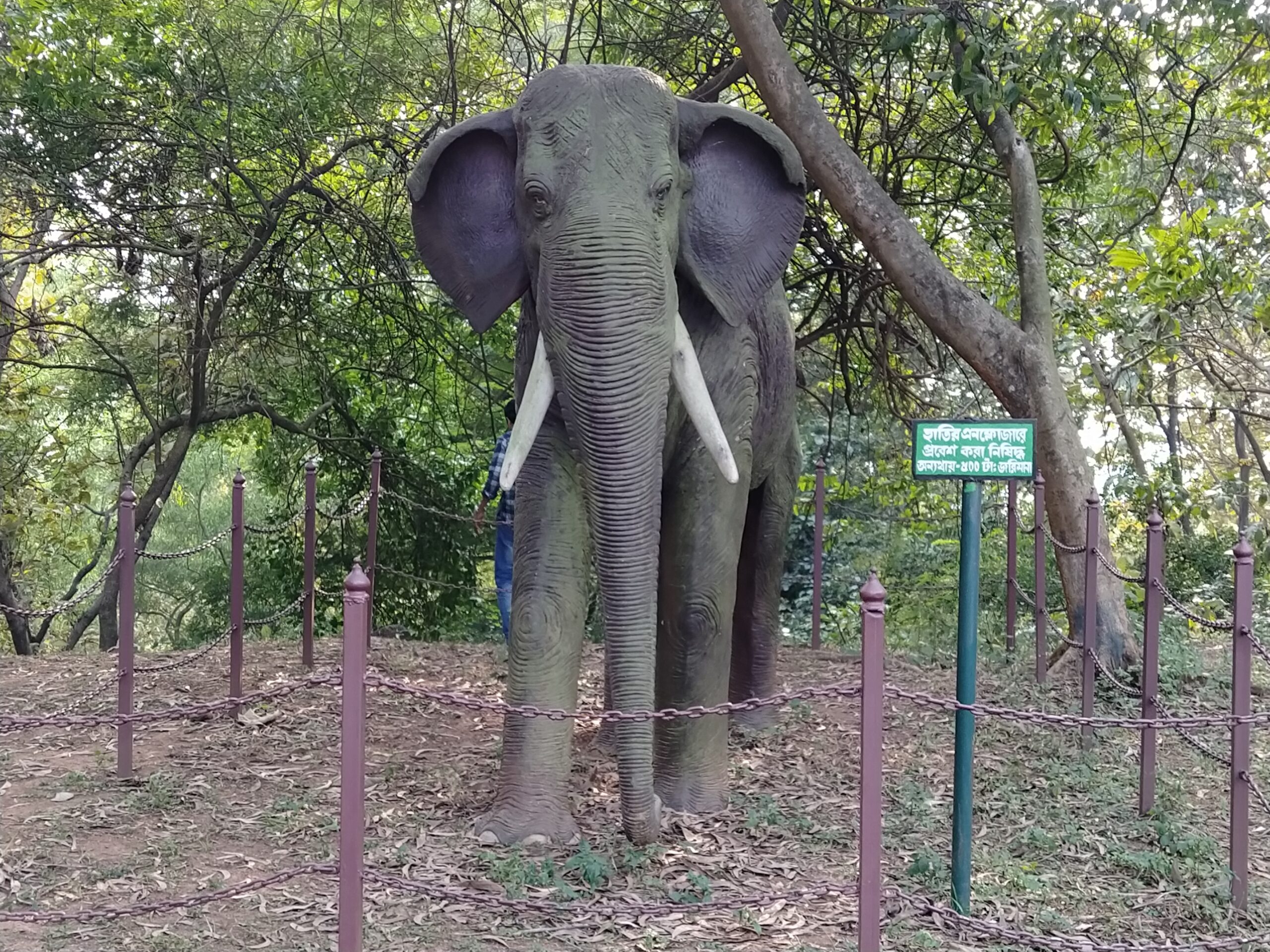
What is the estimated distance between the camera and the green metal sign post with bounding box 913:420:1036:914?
4.00 metres

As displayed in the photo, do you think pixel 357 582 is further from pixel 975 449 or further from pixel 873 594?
pixel 975 449

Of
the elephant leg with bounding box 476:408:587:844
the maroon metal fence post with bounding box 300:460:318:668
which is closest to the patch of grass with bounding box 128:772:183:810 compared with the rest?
the elephant leg with bounding box 476:408:587:844

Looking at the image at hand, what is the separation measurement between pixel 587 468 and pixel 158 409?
21.5ft

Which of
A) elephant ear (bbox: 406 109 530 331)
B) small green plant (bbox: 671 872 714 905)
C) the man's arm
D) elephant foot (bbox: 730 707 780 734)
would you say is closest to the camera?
small green plant (bbox: 671 872 714 905)

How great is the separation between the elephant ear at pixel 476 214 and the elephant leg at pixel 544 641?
1.99 feet

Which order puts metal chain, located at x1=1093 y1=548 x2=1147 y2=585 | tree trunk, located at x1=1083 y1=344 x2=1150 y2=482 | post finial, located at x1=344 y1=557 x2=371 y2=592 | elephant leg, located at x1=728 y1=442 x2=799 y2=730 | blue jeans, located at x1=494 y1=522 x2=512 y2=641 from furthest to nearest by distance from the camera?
tree trunk, located at x1=1083 y1=344 x2=1150 y2=482 < blue jeans, located at x1=494 y1=522 x2=512 y2=641 < elephant leg, located at x1=728 y1=442 x2=799 y2=730 < metal chain, located at x1=1093 y1=548 x2=1147 y2=585 < post finial, located at x1=344 y1=557 x2=371 y2=592

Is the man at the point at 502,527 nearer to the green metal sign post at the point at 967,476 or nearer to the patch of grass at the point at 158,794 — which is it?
the patch of grass at the point at 158,794

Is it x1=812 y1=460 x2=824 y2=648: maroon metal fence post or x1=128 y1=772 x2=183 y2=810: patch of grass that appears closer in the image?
x1=128 y1=772 x2=183 y2=810: patch of grass

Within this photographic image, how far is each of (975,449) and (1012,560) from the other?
413 cm

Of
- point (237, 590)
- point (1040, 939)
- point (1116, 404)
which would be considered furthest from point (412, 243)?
point (1040, 939)

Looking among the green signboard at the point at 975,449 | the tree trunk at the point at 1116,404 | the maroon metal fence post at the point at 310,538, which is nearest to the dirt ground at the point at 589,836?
the maroon metal fence post at the point at 310,538

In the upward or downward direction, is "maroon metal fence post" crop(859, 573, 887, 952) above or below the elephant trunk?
below

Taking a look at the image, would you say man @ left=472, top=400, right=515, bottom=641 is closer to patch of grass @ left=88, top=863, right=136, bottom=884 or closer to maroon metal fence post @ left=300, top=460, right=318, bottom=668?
maroon metal fence post @ left=300, top=460, right=318, bottom=668

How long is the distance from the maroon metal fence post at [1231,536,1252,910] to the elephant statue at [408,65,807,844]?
185cm
